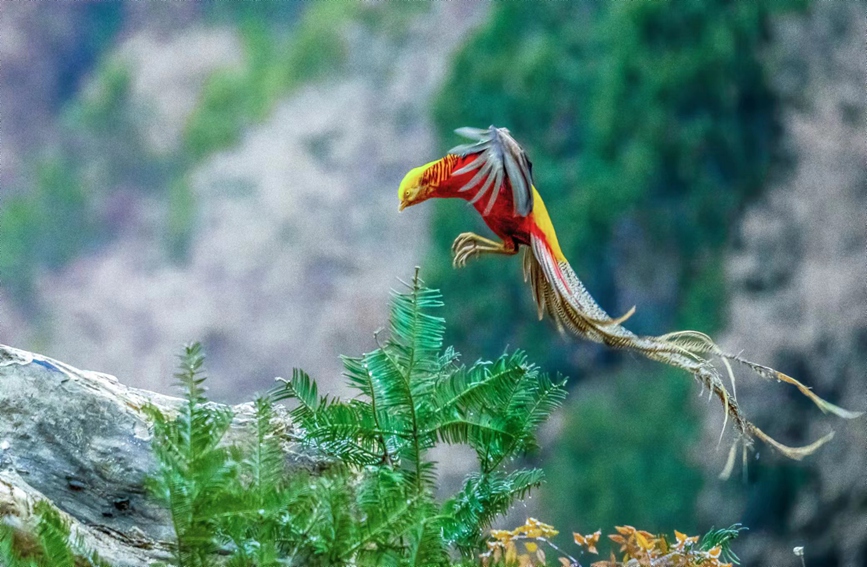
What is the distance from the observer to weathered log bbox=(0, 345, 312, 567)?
1.24m

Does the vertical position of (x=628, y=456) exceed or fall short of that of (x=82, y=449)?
it exceeds it

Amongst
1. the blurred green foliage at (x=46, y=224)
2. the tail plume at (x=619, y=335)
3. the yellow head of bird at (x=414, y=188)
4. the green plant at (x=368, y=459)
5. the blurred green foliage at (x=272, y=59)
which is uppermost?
the blurred green foliage at (x=272, y=59)

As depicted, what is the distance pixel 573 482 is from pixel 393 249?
3.13 ft

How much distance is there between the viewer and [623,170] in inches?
115

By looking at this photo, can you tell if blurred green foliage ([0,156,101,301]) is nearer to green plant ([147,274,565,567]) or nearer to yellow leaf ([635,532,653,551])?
green plant ([147,274,565,567])

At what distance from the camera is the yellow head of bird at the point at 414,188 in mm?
1253

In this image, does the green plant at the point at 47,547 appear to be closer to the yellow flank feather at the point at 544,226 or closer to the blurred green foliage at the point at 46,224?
the yellow flank feather at the point at 544,226

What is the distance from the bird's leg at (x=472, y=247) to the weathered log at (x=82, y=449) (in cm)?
39

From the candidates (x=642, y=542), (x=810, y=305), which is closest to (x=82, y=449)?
(x=642, y=542)

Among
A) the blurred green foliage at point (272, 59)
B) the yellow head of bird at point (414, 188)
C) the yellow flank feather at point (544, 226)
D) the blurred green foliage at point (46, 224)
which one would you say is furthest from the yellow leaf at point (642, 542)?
the blurred green foliage at point (46, 224)

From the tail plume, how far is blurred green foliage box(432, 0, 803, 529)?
1.65 meters

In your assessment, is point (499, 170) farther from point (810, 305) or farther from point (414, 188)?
point (810, 305)

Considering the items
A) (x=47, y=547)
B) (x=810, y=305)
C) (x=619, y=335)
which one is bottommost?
(x=47, y=547)

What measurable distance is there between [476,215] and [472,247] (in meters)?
1.62
